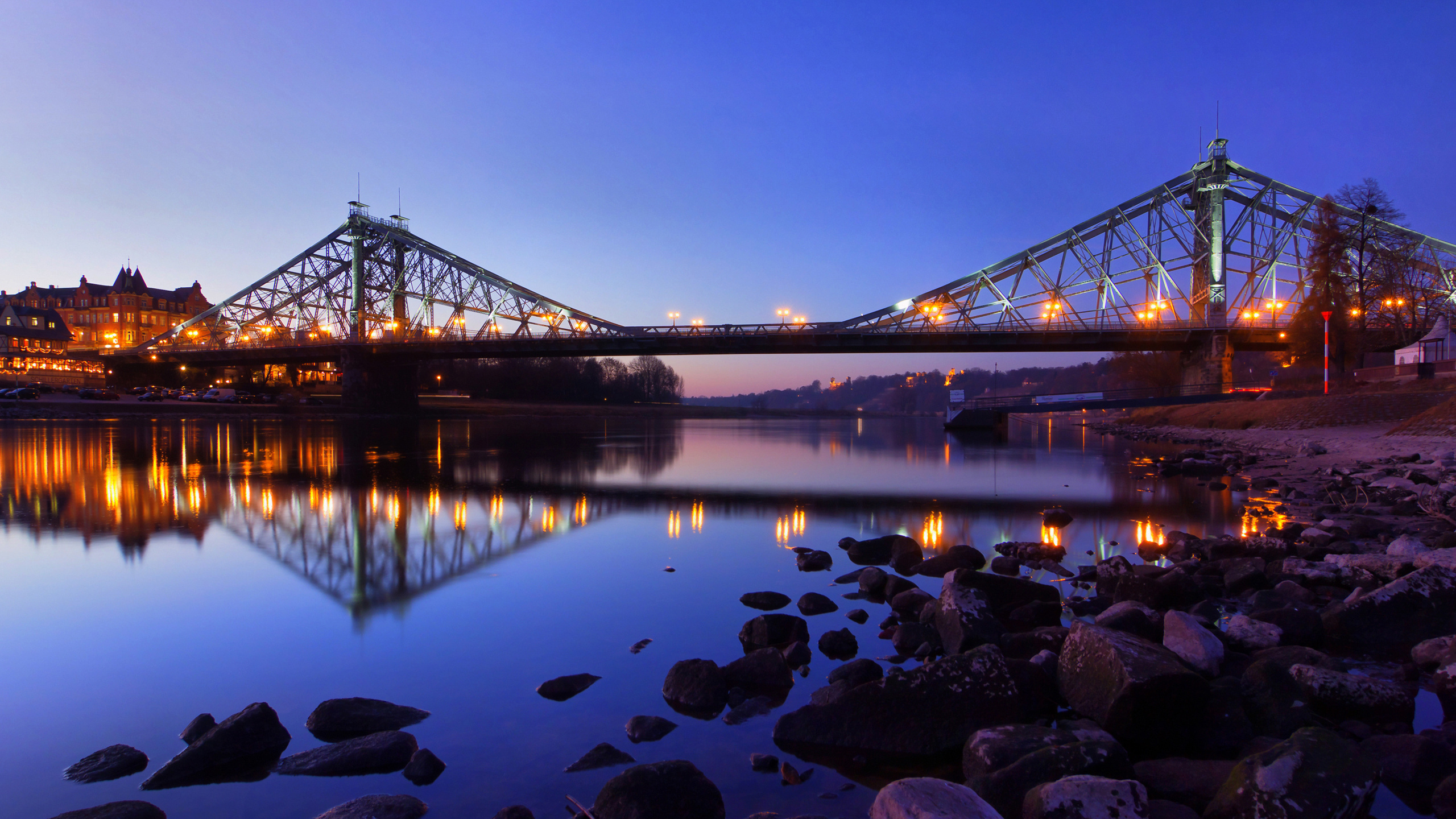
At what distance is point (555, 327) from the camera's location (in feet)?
224

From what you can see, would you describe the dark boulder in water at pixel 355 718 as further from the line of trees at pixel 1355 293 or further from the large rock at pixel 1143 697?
the line of trees at pixel 1355 293

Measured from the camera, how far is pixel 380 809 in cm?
357

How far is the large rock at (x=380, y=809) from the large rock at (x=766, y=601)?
415 cm

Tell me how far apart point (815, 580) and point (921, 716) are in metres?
4.11

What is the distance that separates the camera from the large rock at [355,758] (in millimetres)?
4062

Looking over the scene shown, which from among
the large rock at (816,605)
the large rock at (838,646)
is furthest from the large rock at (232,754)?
the large rock at (816,605)

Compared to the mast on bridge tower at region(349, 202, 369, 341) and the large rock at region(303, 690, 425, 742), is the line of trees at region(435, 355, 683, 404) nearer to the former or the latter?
the mast on bridge tower at region(349, 202, 369, 341)

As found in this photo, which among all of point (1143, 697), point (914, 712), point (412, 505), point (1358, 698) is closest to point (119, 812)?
point (914, 712)

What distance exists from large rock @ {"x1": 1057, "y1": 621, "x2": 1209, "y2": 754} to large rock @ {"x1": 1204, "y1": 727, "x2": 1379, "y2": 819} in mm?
698

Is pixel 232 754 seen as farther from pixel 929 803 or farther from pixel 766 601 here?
pixel 766 601

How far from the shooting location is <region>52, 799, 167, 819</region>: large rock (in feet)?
Result: 11.3

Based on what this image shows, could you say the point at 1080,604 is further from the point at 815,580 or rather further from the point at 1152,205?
the point at 1152,205

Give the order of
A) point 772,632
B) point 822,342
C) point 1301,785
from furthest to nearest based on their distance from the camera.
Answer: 1. point 822,342
2. point 772,632
3. point 1301,785

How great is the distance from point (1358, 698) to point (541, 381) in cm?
11505
